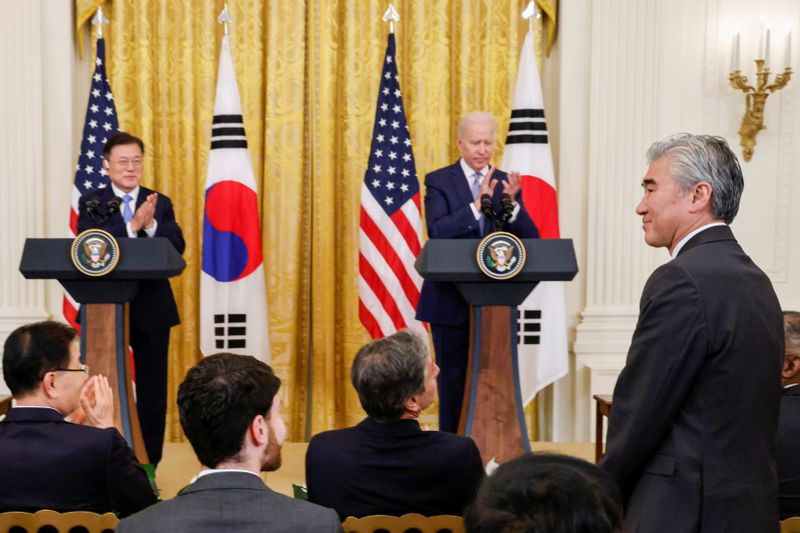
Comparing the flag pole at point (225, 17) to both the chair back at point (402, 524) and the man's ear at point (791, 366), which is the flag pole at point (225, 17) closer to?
the man's ear at point (791, 366)

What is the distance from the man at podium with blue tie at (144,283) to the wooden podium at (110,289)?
0.89 ft

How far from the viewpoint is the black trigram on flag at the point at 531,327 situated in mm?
5914

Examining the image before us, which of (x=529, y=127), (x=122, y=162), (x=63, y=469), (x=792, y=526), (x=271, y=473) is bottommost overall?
(x=271, y=473)

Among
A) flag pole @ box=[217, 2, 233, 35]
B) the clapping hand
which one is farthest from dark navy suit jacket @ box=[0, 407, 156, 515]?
flag pole @ box=[217, 2, 233, 35]

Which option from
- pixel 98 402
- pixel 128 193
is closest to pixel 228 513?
pixel 98 402

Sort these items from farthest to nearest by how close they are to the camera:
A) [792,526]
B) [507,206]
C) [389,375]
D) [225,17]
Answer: [225,17]
[507,206]
[389,375]
[792,526]

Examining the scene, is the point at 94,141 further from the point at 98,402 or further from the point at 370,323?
the point at 98,402

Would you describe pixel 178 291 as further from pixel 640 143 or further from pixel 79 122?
pixel 640 143

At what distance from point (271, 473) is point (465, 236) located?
5.62 feet

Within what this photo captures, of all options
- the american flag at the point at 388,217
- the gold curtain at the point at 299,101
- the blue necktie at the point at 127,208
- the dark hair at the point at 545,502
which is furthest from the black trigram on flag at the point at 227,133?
the dark hair at the point at 545,502

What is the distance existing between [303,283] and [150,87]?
1.57 metres

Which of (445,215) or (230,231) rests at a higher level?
(445,215)

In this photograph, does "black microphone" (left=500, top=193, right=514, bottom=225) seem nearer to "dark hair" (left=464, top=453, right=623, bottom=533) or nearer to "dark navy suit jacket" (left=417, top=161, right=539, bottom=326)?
"dark navy suit jacket" (left=417, top=161, right=539, bottom=326)

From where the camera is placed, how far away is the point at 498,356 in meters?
4.16
